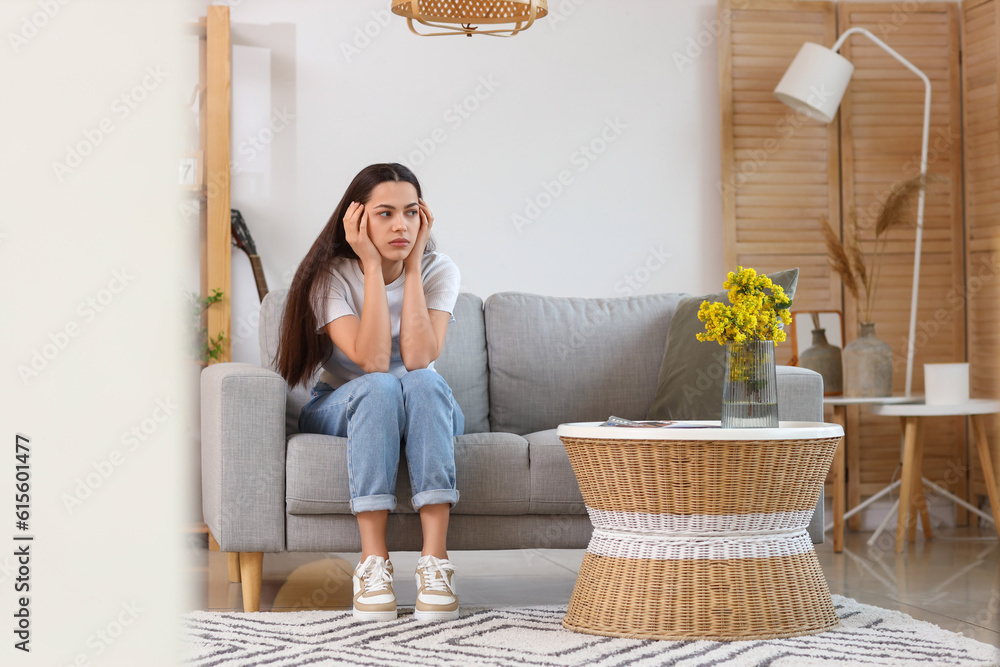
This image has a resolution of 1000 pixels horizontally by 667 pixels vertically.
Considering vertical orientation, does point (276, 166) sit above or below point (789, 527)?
above

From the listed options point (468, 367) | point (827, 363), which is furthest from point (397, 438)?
point (827, 363)

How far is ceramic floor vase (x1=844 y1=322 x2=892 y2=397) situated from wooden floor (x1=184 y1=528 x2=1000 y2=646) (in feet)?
1.65

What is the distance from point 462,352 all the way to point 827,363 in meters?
1.38

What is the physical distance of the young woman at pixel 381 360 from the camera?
76.9 inches

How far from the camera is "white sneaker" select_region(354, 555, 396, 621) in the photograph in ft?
6.34

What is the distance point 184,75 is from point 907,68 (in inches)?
152

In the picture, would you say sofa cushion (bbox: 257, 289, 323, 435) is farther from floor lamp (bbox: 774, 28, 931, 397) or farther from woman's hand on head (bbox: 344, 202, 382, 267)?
floor lamp (bbox: 774, 28, 931, 397)

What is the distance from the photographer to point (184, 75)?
0.75 ft

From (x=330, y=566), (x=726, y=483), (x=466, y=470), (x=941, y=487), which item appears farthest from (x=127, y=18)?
(x=941, y=487)

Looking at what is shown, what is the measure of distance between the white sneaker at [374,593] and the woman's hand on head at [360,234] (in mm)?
632

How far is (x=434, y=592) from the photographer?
1931mm

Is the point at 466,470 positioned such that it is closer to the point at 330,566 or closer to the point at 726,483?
the point at 726,483

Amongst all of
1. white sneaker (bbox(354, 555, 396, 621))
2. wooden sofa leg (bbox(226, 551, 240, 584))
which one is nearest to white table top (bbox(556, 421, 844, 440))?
white sneaker (bbox(354, 555, 396, 621))

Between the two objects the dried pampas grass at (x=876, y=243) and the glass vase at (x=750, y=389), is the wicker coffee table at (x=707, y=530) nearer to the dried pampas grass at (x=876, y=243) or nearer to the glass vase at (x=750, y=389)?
the glass vase at (x=750, y=389)
